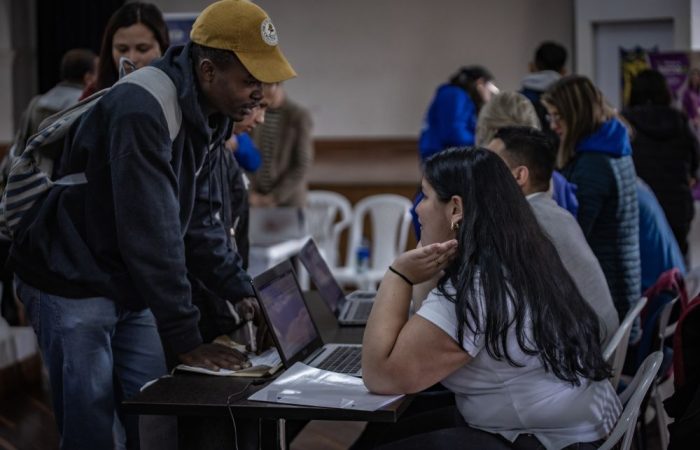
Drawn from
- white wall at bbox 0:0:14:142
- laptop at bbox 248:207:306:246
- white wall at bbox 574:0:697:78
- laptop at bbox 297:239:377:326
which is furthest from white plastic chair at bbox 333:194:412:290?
laptop at bbox 297:239:377:326

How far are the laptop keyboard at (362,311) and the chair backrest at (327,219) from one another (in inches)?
138

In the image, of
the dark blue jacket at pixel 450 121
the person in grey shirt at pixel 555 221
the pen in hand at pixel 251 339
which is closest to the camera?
the pen in hand at pixel 251 339

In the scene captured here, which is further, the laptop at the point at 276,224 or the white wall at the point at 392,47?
the white wall at the point at 392,47

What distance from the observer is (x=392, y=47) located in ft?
24.9

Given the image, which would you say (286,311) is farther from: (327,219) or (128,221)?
(327,219)

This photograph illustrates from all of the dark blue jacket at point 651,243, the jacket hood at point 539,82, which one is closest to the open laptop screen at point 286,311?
the dark blue jacket at point 651,243

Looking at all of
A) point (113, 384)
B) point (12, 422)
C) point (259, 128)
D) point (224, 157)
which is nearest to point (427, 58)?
point (259, 128)

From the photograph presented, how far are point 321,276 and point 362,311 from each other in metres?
0.16

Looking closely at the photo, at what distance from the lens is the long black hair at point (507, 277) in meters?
1.89

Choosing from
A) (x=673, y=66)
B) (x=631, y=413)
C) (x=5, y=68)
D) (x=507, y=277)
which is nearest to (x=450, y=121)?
(x=673, y=66)

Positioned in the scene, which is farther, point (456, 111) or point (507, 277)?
point (456, 111)

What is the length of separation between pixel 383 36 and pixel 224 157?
5040 millimetres

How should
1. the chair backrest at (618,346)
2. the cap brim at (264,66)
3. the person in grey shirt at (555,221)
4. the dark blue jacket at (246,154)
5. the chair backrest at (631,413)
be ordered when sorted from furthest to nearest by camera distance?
1. the dark blue jacket at (246,154)
2. the person in grey shirt at (555,221)
3. the chair backrest at (618,346)
4. the cap brim at (264,66)
5. the chair backrest at (631,413)

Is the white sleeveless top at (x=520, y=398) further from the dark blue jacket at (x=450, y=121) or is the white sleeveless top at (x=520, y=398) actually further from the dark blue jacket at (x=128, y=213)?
the dark blue jacket at (x=450, y=121)
